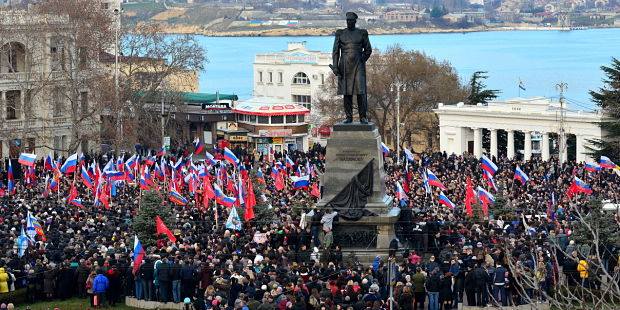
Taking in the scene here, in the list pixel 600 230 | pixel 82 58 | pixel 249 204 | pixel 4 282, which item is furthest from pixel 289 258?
pixel 82 58

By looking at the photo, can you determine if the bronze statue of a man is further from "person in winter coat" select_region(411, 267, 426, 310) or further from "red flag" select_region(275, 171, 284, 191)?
"red flag" select_region(275, 171, 284, 191)

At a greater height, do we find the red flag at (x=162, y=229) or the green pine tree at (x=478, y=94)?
the red flag at (x=162, y=229)

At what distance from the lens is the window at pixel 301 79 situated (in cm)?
11488

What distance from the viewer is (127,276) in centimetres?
3288

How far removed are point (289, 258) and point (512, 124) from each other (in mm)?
55842

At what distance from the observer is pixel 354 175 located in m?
35.2

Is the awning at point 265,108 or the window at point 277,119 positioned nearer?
the awning at point 265,108

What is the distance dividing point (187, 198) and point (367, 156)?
1270 cm

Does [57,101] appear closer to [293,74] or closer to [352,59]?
[293,74]

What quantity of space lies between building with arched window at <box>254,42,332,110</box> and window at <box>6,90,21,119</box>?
32.5m

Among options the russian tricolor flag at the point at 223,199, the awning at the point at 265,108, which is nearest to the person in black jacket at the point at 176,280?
the russian tricolor flag at the point at 223,199

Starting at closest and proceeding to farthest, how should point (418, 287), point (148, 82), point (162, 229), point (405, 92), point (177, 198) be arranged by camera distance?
1. point (418, 287)
2. point (162, 229)
3. point (177, 198)
4. point (148, 82)
5. point (405, 92)

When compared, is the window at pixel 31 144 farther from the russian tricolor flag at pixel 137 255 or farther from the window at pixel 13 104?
the russian tricolor flag at pixel 137 255

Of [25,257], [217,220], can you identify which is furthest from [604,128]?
[25,257]
